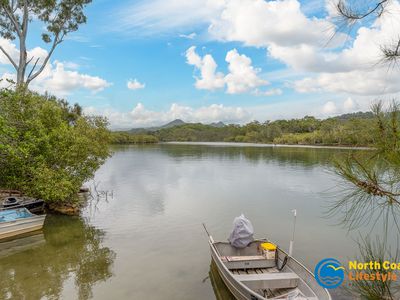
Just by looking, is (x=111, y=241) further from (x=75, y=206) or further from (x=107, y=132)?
(x=107, y=132)

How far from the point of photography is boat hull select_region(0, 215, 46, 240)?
13.2 m

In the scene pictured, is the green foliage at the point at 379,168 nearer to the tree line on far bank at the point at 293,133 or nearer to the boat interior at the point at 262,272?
the tree line on far bank at the point at 293,133

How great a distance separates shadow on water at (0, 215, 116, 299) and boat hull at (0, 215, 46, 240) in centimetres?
38

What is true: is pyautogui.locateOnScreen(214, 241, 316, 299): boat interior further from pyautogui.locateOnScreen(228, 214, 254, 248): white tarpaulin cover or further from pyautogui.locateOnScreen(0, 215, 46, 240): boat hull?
pyautogui.locateOnScreen(0, 215, 46, 240): boat hull

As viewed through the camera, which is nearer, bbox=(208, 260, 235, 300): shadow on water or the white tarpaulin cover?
bbox=(208, 260, 235, 300): shadow on water

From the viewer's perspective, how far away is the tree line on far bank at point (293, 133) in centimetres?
342

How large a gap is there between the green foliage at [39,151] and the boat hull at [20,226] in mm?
1885

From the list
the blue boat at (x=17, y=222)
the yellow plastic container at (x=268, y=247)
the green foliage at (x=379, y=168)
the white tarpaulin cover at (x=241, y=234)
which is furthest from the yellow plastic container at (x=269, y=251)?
the blue boat at (x=17, y=222)

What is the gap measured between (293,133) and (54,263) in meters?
135

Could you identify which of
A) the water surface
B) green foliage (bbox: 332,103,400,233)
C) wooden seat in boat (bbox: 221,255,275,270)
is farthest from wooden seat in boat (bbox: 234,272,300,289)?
green foliage (bbox: 332,103,400,233)

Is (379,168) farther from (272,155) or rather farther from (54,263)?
A: (272,155)

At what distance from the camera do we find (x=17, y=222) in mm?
13602

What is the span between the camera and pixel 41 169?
16.4 meters

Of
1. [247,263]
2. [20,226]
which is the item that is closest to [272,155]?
[20,226]
